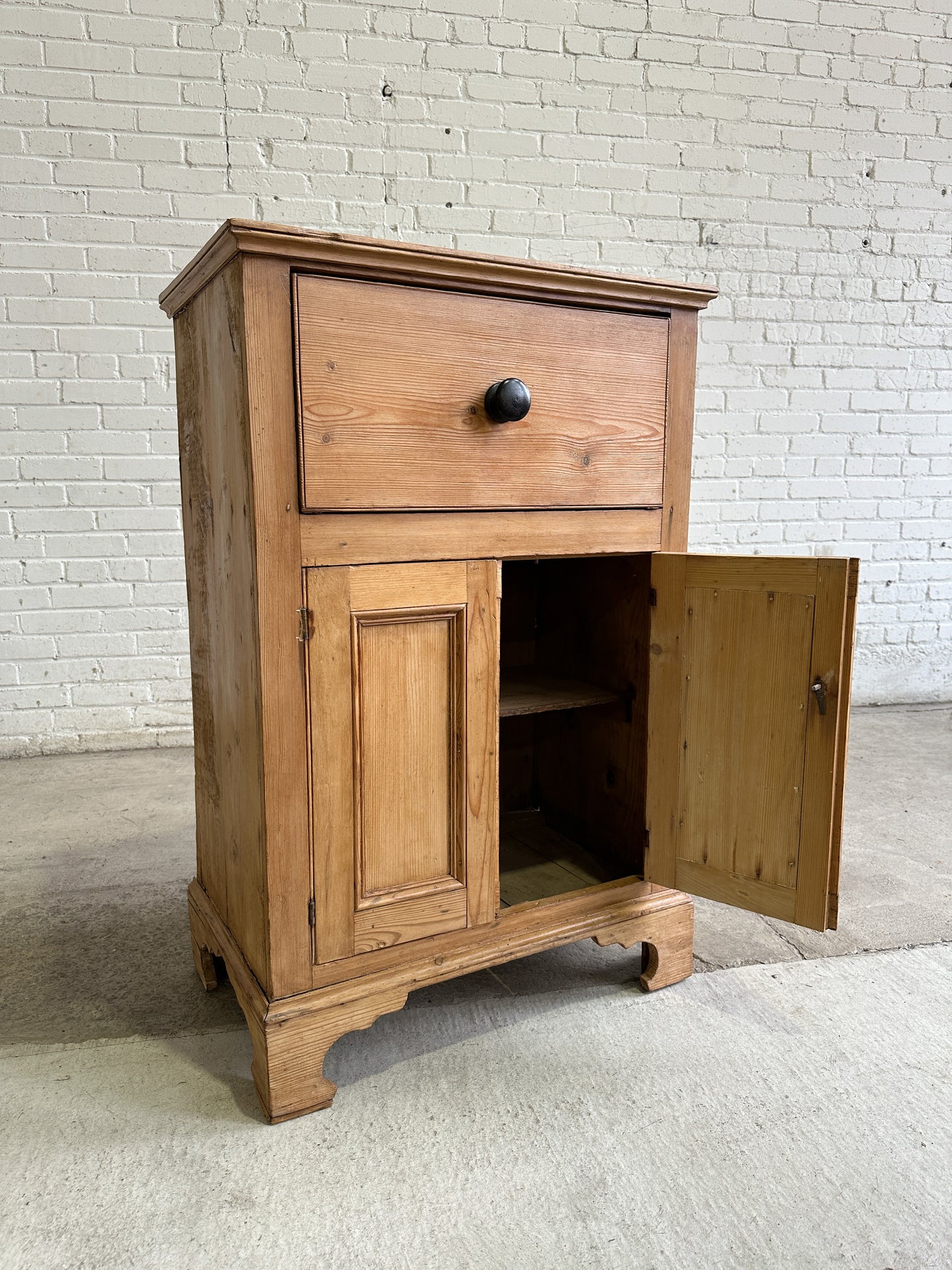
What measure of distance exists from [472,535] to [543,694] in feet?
1.39

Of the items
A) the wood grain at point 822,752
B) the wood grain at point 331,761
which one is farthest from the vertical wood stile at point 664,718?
the wood grain at point 331,761

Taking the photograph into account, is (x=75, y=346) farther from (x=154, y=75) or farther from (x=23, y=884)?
(x=23, y=884)

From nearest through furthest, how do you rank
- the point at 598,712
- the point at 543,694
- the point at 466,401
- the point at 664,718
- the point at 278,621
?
the point at 278,621
the point at 466,401
the point at 664,718
the point at 543,694
the point at 598,712

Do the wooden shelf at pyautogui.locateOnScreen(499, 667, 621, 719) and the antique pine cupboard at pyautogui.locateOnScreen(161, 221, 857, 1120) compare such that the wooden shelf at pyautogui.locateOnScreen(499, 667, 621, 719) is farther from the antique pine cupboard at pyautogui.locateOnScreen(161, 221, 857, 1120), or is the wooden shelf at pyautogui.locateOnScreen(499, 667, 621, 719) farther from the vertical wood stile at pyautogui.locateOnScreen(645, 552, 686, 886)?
the vertical wood stile at pyautogui.locateOnScreen(645, 552, 686, 886)

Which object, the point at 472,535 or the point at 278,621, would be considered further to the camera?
the point at 472,535

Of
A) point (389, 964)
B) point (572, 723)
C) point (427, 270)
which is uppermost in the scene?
point (427, 270)

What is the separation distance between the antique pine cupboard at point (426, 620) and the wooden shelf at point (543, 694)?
1.0 inches

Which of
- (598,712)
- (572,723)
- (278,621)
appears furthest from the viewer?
(572,723)

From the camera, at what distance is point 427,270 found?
118 centimetres

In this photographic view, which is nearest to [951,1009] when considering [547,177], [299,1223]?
[299,1223]

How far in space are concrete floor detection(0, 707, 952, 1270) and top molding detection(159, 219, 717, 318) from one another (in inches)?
45.6

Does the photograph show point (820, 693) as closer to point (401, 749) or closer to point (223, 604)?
point (401, 749)

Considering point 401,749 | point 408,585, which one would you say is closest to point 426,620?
point 408,585

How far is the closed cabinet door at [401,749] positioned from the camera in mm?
1214
